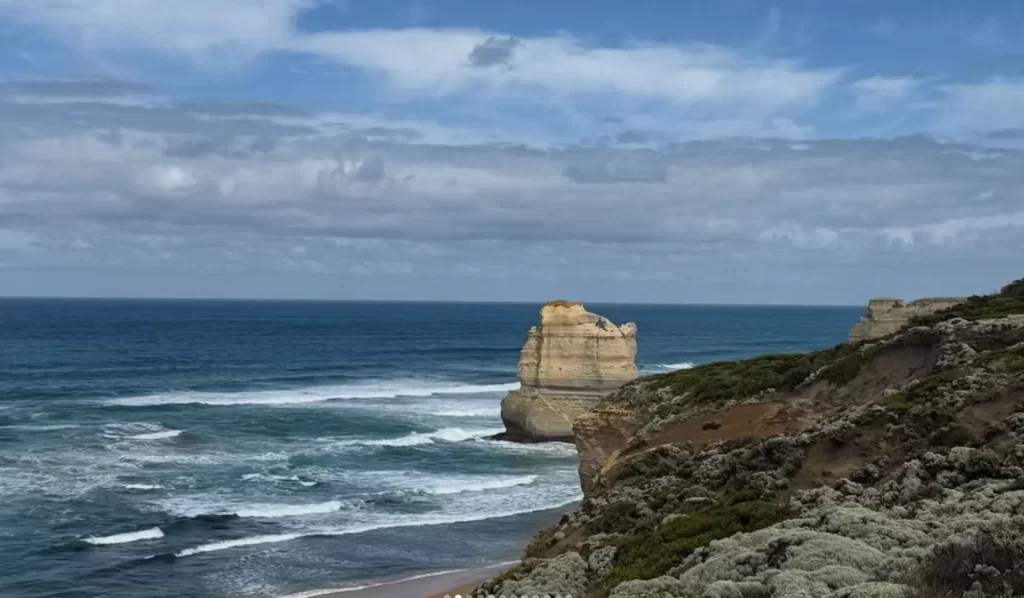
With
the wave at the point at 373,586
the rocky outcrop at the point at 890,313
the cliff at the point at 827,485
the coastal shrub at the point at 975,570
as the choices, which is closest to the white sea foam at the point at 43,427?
the wave at the point at 373,586

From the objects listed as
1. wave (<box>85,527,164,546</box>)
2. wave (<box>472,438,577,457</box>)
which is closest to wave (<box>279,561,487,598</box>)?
wave (<box>85,527,164,546</box>)

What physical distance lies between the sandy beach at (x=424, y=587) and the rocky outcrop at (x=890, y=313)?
1822cm

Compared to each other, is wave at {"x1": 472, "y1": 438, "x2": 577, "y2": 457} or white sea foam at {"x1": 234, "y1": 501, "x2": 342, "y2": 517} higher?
wave at {"x1": 472, "y1": 438, "x2": 577, "y2": 457}

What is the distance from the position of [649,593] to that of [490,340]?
12075 centimetres

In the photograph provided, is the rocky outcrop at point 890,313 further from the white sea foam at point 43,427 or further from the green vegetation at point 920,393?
the white sea foam at point 43,427

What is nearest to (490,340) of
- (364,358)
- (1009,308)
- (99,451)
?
(364,358)

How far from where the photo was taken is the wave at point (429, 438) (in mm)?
48562

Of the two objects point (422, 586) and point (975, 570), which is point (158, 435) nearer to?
point (422, 586)

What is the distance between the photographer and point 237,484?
38.2m

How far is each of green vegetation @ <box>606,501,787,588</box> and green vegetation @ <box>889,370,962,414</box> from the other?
3.80m

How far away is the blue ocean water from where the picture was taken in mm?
28062

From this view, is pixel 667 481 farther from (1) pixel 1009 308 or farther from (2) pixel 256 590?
(2) pixel 256 590

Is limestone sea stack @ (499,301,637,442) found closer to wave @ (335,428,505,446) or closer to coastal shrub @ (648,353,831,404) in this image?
wave @ (335,428,505,446)

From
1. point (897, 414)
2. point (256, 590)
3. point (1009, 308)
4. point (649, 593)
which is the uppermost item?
point (1009, 308)
